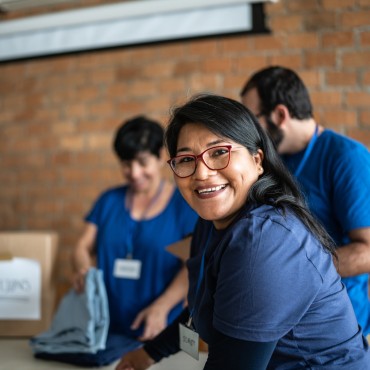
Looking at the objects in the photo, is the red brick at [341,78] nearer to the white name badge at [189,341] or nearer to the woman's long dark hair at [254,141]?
the woman's long dark hair at [254,141]

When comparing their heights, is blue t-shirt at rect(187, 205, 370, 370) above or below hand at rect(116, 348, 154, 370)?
above

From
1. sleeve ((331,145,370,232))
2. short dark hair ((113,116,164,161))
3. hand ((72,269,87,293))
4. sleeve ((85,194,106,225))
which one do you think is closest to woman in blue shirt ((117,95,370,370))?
sleeve ((331,145,370,232))

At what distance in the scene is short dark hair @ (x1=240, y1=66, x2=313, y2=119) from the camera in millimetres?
1535

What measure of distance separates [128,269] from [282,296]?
113cm

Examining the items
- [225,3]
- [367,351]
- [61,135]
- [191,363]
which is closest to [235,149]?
[367,351]

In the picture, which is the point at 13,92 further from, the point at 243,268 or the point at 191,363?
the point at 243,268

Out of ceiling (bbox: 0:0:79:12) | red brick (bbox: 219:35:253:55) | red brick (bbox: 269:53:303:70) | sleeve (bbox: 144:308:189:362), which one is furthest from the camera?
ceiling (bbox: 0:0:79:12)

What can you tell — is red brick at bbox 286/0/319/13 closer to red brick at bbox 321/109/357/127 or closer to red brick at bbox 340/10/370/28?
red brick at bbox 340/10/370/28

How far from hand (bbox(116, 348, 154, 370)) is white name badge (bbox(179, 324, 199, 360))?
12cm

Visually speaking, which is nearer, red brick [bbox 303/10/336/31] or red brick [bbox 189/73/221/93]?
red brick [bbox 303/10/336/31]

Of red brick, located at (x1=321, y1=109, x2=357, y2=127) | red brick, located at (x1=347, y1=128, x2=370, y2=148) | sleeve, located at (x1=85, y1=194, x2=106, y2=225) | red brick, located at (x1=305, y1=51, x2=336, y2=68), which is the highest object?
red brick, located at (x1=305, y1=51, x2=336, y2=68)

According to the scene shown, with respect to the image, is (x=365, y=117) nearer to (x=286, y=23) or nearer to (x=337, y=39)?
(x=337, y=39)

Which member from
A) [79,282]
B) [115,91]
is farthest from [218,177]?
[115,91]

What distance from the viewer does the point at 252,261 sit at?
81 centimetres
